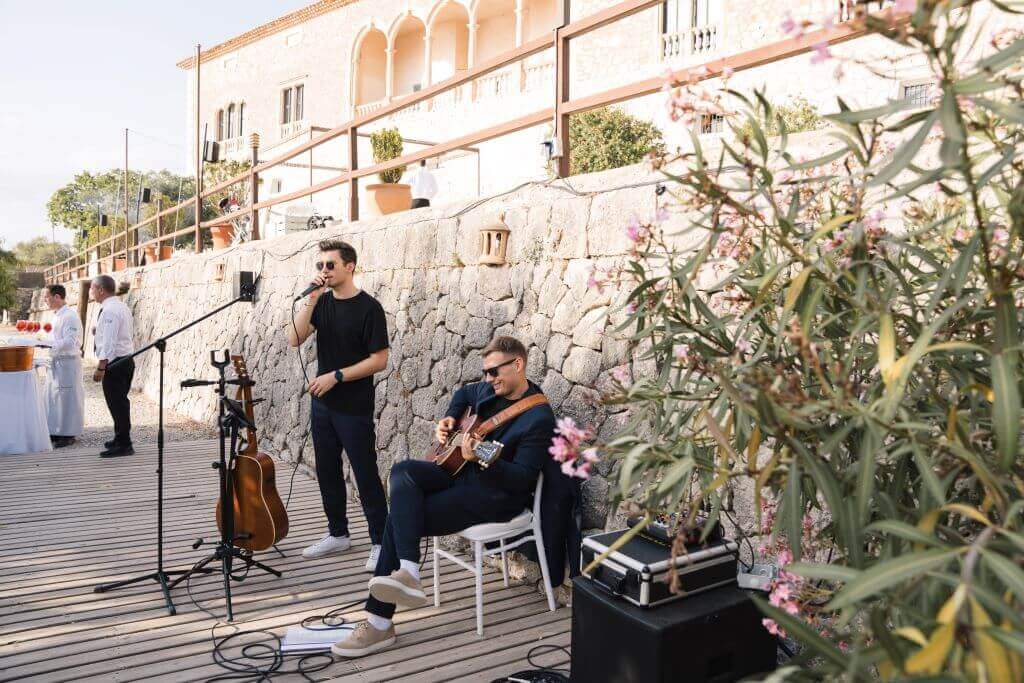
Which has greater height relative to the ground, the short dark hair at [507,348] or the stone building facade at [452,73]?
the stone building facade at [452,73]

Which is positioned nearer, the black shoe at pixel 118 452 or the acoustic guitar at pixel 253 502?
the acoustic guitar at pixel 253 502

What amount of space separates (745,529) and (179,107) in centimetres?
3246

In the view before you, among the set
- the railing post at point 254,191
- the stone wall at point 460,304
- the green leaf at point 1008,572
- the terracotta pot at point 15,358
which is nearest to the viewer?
the green leaf at point 1008,572

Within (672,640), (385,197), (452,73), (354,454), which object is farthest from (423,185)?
(452,73)

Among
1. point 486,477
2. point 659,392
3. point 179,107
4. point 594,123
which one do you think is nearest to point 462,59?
point 594,123

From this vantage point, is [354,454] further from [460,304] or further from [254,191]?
[254,191]

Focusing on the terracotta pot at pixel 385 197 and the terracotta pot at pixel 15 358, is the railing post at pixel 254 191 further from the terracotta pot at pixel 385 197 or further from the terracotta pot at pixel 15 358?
the terracotta pot at pixel 15 358

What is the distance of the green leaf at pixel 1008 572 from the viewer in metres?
0.89

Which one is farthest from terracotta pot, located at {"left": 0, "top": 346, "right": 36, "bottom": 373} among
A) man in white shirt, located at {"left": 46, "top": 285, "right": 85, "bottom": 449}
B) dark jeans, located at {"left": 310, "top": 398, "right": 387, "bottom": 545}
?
dark jeans, located at {"left": 310, "top": 398, "right": 387, "bottom": 545}

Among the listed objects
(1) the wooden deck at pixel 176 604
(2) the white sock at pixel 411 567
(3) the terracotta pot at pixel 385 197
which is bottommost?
(1) the wooden deck at pixel 176 604

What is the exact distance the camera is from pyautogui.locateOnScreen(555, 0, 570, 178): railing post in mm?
4172

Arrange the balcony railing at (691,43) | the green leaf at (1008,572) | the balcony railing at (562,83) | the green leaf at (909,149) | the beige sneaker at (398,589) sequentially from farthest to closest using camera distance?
the balcony railing at (691,43)
the beige sneaker at (398,589)
the balcony railing at (562,83)
the green leaf at (909,149)
the green leaf at (1008,572)

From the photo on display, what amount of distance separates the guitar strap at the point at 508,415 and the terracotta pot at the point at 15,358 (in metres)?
5.22

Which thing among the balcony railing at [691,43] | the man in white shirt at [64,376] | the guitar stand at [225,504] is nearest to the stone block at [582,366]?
the guitar stand at [225,504]
